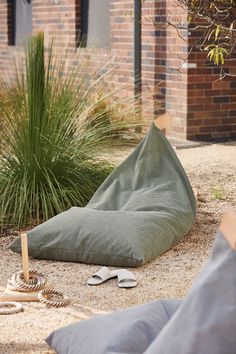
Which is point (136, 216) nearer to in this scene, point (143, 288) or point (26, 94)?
point (143, 288)

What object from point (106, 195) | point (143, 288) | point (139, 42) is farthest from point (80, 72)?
point (139, 42)

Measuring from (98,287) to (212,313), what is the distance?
2291 millimetres

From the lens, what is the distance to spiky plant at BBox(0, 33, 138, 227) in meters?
6.61

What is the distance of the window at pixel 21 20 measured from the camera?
14.2 metres

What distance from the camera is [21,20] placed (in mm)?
14602

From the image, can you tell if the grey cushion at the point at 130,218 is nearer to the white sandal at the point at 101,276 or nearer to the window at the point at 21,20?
the white sandal at the point at 101,276

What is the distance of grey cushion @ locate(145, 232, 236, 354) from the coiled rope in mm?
1868

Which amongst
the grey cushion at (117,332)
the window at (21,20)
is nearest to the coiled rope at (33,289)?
the grey cushion at (117,332)

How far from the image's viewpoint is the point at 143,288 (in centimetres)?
507

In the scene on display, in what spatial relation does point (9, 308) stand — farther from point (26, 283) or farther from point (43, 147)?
point (43, 147)

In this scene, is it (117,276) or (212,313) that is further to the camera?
(117,276)

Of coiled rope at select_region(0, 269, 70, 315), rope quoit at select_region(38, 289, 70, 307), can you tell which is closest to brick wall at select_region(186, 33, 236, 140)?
coiled rope at select_region(0, 269, 70, 315)

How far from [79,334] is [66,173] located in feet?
10.2

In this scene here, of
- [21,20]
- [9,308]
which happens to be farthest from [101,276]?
[21,20]
